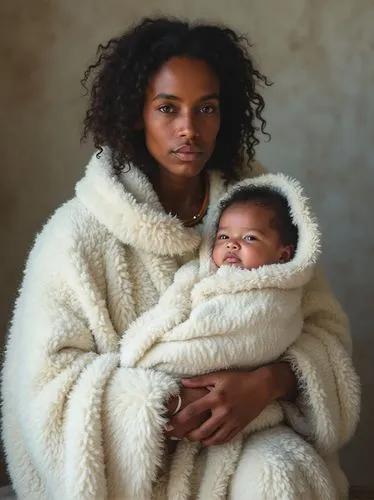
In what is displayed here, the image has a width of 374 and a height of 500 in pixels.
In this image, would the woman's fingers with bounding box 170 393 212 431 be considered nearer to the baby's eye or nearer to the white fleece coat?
the white fleece coat

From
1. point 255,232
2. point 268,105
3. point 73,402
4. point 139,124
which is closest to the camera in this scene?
point 73,402

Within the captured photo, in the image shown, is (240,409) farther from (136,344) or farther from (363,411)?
(363,411)

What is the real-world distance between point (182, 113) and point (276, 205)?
0.77 feet

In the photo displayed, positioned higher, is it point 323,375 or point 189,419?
point 323,375

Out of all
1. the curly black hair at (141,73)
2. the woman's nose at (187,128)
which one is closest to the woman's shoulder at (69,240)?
the curly black hair at (141,73)

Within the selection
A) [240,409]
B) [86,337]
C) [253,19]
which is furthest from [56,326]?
[253,19]

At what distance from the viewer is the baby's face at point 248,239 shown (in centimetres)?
133

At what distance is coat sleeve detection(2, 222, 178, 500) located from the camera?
1.18m

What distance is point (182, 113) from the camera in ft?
4.56

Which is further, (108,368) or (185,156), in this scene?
(185,156)

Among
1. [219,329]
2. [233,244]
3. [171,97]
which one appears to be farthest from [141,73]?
[219,329]

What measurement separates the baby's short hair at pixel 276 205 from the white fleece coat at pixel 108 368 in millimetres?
111

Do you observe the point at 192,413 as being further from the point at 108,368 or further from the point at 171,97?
the point at 171,97

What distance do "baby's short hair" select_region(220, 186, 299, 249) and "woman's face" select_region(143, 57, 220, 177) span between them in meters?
0.11
